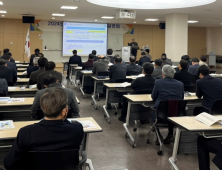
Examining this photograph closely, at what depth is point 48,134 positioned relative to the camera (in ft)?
7.00

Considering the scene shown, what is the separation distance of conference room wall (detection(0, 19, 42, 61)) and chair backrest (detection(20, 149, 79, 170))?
1605cm

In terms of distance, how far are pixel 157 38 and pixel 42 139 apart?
18.3 metres

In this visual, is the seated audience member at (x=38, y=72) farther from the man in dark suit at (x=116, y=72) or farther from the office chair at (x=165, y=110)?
the office chair at (x=165, y=110)

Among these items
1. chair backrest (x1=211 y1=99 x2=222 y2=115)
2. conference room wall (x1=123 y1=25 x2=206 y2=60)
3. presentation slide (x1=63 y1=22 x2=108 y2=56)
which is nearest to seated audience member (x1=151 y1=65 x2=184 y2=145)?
chair backrest (x1=211 y1=99 x2=222 y2=115)

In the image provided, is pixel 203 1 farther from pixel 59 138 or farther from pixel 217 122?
pixel 59 138

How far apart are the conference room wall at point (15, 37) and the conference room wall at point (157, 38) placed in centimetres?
574

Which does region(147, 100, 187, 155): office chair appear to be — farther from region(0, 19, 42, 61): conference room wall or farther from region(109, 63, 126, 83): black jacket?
region(0, 19, 42, 61): conference room wall

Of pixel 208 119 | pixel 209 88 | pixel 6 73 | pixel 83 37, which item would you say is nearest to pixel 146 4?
pixel 6 73

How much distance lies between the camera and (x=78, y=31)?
57.6 feet

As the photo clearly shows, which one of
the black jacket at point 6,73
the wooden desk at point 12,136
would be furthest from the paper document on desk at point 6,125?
the black jacket at point 6,73

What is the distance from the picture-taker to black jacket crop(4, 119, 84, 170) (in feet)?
6.88

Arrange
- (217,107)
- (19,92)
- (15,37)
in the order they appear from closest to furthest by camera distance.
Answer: (217,107)
(19,92)
(15,37)

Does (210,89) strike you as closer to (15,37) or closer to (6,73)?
(6,73)

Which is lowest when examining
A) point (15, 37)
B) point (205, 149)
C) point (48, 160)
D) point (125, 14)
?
point (205, 149)
